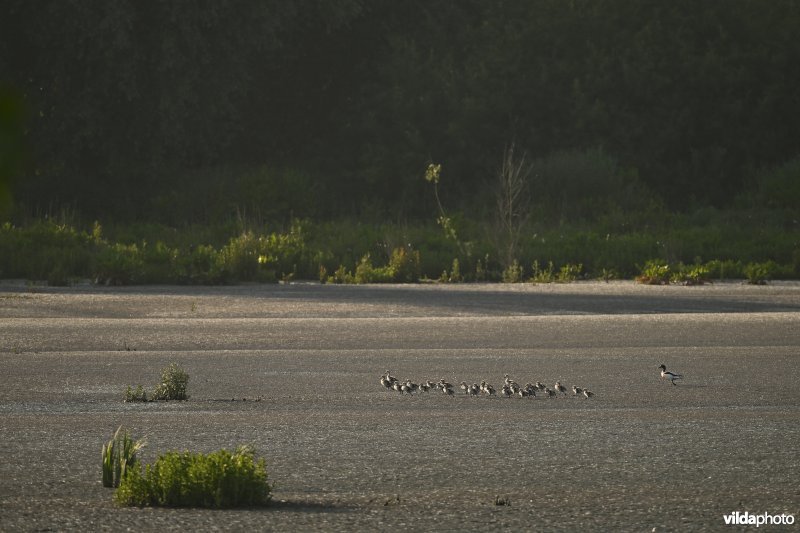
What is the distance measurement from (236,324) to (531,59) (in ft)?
93.0

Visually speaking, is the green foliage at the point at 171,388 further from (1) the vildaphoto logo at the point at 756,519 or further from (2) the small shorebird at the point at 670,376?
(1) the vildaphoto logo at the point at 756,519

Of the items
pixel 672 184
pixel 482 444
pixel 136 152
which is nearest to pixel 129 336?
pixel 482 444

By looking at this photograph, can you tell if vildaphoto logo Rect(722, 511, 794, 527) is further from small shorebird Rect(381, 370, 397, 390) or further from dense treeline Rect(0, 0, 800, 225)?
dense treeline Rect(0, 0, 800, 225)

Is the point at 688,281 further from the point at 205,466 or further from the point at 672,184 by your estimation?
the point at 672,184

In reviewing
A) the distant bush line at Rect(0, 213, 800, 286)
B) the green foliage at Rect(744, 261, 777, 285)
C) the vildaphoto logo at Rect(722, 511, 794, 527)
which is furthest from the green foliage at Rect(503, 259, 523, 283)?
the vildaphoto logo at Rect(722, 511, 794, 527)

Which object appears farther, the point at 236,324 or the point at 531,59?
the point at 531,59

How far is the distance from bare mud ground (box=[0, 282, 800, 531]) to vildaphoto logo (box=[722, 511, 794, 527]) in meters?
0.07

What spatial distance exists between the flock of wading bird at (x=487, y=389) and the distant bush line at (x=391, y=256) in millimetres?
11403

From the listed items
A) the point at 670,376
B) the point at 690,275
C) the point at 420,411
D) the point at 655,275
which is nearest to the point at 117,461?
the point at 420,411

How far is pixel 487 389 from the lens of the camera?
33.1ft

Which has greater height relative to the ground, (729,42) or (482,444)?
(729,42)

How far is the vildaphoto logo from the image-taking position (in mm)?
5750

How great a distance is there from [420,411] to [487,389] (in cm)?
93

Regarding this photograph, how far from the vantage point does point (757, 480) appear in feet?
22.1
